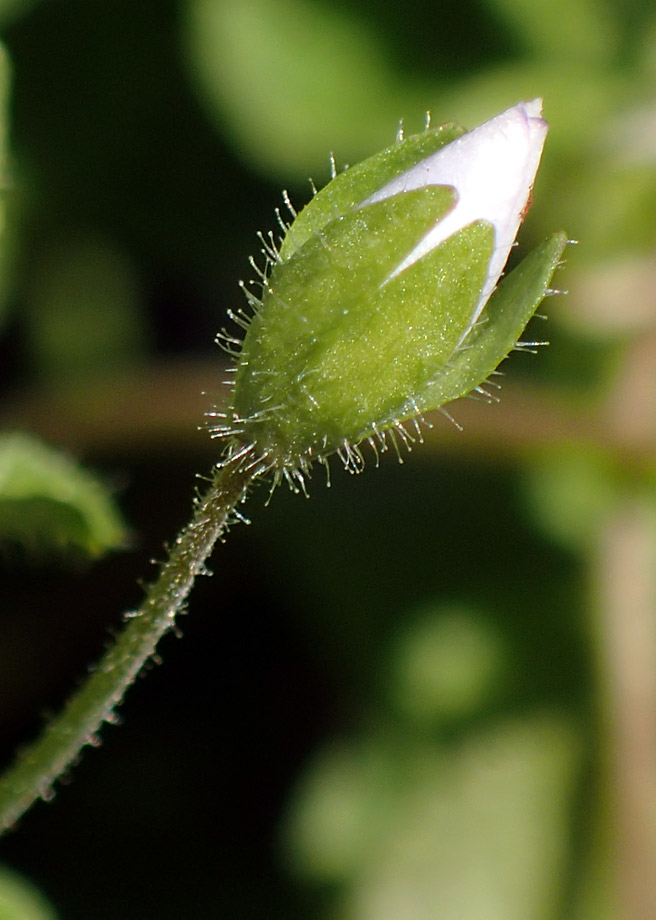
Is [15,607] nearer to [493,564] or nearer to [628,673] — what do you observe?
[493,564]

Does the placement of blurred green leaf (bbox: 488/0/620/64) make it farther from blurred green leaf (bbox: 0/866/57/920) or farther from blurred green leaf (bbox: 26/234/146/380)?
blurred green leaf (bbox: 0/866/57/920)

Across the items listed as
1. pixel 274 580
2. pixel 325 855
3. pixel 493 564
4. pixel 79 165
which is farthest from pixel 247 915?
pixel 79 165

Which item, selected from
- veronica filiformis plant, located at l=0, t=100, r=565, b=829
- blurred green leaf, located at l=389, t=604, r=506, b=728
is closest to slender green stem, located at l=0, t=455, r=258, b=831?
veronica filiformis plant, located at l=0, t=100, r=565, b=829

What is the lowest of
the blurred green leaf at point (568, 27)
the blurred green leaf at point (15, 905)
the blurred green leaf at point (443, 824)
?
the blurred green leaf at point (15, 905)

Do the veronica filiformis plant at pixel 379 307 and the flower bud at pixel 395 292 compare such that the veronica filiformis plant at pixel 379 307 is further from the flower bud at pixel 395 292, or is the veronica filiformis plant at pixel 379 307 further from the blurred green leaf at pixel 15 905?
the blurred green leaf at pixel 15 905

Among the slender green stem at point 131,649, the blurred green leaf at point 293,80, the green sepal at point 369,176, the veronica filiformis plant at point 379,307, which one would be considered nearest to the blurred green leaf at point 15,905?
the slender green stem at point 131,649

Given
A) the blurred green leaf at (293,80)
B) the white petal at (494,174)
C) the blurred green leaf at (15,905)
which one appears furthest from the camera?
the blurred green leaf at (293,80)
